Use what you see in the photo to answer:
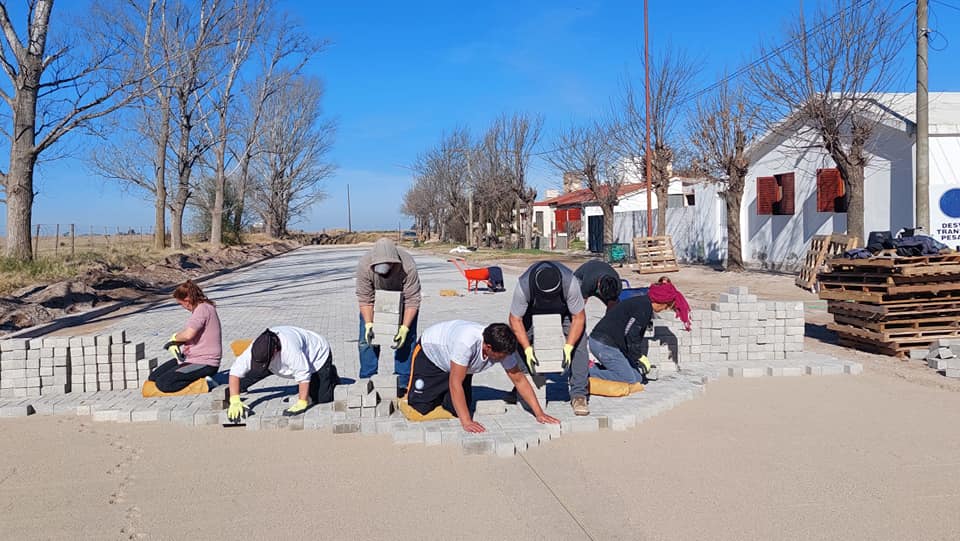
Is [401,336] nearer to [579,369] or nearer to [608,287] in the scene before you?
[579,369]

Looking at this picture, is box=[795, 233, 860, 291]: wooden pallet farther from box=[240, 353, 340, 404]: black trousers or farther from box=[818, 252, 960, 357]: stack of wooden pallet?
box=[240, 353, 340, 404]: black trousers

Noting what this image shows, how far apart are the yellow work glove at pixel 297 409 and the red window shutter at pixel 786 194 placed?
19.9m

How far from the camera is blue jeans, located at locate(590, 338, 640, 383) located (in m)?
7.59

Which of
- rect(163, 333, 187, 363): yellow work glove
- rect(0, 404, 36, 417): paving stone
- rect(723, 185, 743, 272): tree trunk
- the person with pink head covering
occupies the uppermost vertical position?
rect(723, 185, 743, 272): tree trunk

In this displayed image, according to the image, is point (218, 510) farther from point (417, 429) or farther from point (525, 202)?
point (525, 202)

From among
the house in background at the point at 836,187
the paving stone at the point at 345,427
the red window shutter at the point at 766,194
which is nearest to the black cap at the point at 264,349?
the paving stone at the point at 345,427

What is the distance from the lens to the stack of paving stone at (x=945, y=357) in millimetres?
8656

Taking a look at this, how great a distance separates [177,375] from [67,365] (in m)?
1.31

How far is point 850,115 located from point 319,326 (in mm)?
13662

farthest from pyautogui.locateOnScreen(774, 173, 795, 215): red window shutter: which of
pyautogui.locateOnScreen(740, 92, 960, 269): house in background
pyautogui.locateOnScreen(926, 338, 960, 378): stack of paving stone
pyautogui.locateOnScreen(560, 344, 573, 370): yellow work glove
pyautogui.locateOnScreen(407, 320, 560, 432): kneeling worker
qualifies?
pyautogui.locateOnScreen(407, 320, 560, 432): kneeling worker

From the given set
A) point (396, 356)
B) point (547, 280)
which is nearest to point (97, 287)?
point (396, 356)

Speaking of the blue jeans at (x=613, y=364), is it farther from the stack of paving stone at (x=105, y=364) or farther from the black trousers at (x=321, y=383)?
the stack of paving stone at (x=105, y=364)

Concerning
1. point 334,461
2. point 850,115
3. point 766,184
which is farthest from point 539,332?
point 766,184

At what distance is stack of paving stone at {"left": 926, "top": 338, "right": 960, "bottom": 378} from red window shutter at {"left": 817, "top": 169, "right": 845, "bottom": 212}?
41.6ft
